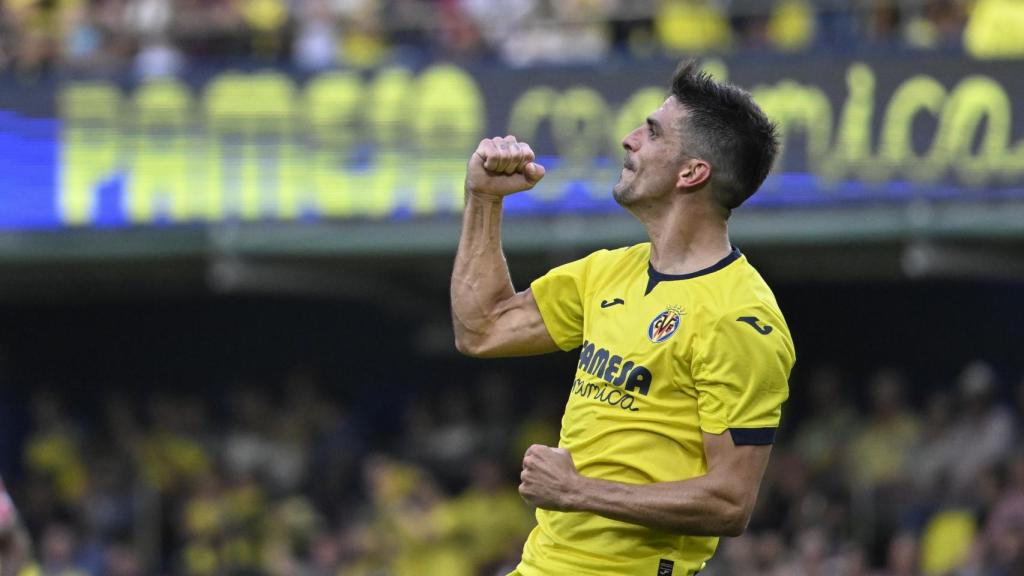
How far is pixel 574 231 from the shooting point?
1311 cm

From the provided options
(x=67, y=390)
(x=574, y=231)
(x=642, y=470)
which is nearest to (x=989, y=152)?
(x=574, y=231)

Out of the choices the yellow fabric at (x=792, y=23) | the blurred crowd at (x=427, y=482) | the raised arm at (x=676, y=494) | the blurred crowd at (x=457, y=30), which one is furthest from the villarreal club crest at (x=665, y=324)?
the yellow fabric at (x=792, y=23)

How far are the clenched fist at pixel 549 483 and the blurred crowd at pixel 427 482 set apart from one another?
674 centimetres

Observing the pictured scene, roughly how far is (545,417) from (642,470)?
1040 cm

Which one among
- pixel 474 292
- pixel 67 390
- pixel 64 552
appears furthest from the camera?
pixel 67 390

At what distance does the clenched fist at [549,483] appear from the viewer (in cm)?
429

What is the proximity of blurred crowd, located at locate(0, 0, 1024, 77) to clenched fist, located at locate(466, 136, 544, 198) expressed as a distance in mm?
7927

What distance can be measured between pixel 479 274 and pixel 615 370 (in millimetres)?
632

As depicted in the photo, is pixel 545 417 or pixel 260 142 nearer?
pixel 260 142

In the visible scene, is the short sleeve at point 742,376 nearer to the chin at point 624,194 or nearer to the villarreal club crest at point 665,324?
the villarreal club crest at point 665,324

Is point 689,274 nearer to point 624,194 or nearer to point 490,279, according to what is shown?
point 624,194

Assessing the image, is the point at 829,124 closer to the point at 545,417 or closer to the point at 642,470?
the point at 545,417

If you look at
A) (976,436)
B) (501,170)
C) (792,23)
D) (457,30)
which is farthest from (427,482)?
(501,170)

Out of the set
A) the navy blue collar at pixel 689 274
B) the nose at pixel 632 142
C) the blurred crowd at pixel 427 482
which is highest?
the nose at pixel 632 142
